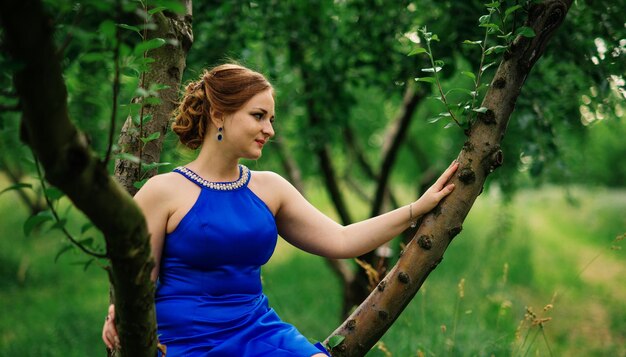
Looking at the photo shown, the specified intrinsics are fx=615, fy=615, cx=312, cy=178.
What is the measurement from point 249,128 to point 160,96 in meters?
0.45

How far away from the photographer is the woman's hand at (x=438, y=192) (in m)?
2.04

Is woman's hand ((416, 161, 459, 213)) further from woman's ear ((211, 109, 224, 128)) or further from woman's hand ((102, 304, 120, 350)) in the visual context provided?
woman's hand ((102, 304, 120, 350))

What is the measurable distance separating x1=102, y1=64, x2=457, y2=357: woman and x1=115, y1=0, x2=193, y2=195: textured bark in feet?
0.32

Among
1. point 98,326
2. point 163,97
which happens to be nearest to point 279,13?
point 163,97

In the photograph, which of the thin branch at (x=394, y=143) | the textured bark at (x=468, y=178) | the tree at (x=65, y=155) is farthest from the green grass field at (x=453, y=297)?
the tree at (x=65, y=155)

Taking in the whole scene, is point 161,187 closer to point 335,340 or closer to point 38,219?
point 38,219

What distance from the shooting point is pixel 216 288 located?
2.04 meters

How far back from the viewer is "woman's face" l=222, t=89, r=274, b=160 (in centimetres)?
212

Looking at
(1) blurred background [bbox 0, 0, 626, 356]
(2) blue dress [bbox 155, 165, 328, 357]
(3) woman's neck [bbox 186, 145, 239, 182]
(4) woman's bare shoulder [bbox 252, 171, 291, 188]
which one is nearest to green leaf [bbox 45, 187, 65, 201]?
(1) blurred background [bbox 0, 0, 626, 356]

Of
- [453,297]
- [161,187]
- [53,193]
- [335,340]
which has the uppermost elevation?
[53,193]

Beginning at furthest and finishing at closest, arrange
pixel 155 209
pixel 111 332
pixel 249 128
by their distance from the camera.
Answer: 1. pixel 249 128
2. pixel 155 209
3. pixel 111 332

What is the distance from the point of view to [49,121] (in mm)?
1175

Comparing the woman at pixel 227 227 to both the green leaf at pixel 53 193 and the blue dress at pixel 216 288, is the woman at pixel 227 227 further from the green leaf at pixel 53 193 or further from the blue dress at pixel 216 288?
the green leaf at pixel 53 193

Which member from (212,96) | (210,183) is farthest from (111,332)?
(212,96)
